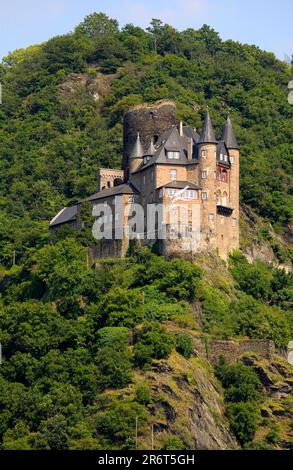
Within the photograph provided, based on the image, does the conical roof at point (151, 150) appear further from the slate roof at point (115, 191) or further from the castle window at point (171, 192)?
the castle window at point (171, 192)

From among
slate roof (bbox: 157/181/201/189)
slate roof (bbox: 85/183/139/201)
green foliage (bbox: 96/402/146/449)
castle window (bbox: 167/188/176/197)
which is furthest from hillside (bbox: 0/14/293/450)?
slate roof (bbox: 157/181/201/189)

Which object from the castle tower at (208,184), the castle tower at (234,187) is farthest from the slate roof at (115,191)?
the castle tower at (234,187)

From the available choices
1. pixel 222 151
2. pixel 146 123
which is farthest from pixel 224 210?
pixel 146 123

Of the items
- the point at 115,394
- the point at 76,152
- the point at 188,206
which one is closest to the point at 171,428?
the point at 115,394

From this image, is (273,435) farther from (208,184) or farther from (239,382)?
(208,184)
